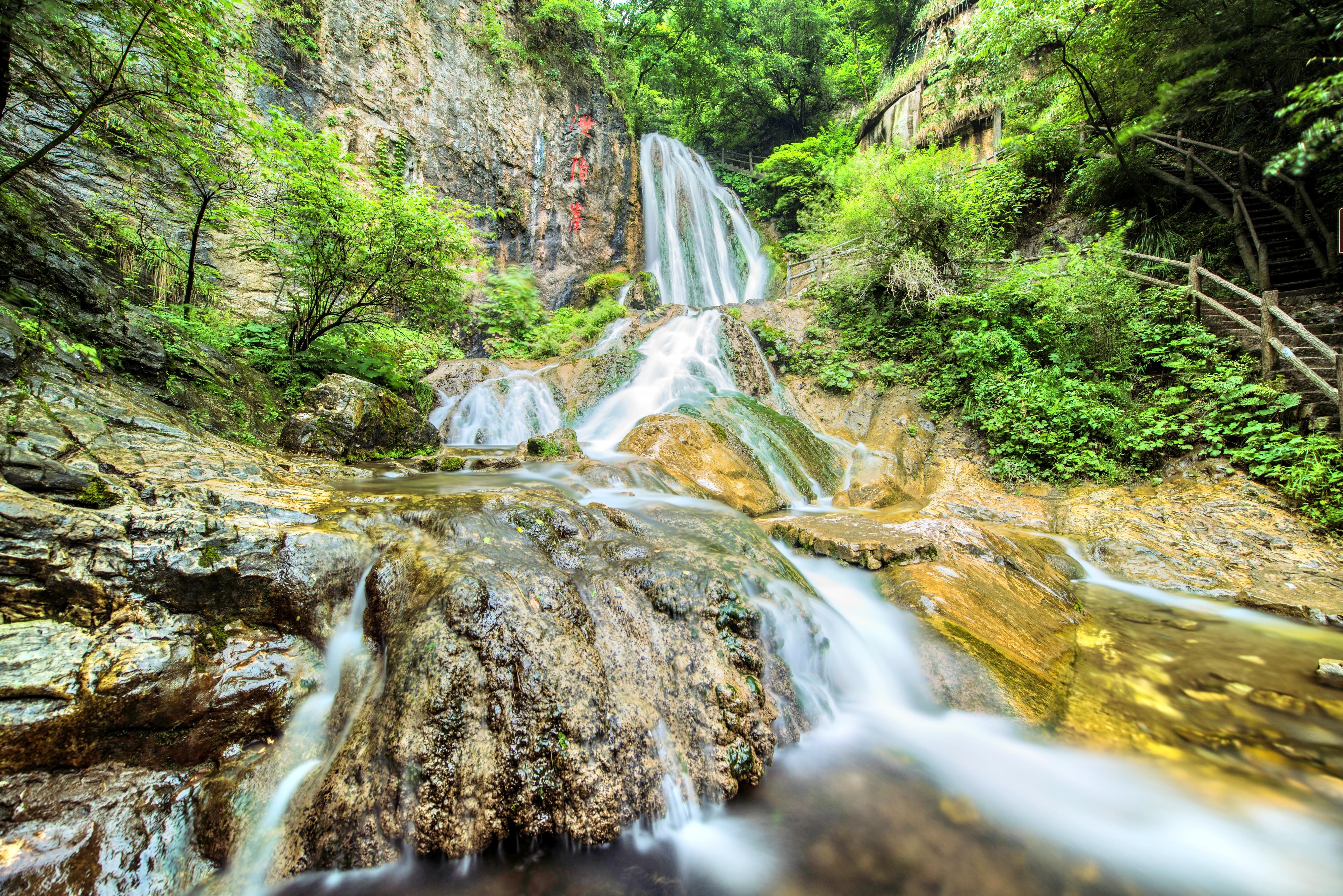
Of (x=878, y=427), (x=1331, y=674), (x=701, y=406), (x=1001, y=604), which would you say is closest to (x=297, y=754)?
(x=1001, y=604)

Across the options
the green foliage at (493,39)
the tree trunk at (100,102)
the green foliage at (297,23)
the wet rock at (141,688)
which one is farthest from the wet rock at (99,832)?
the green foliage at (493,39)

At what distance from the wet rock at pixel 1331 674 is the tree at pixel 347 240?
8.86 metres

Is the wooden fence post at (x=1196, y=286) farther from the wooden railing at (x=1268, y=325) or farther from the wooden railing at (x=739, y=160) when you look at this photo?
the wooden railing at (x=739, y=160)

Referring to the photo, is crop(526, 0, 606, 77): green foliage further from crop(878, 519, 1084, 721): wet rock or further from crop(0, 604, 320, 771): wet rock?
crop(0, 604, 320, 771): wet rock

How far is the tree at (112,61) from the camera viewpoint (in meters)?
3.11

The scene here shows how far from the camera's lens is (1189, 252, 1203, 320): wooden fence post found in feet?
23.7

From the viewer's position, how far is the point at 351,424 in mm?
5816

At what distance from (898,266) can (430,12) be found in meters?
14.9

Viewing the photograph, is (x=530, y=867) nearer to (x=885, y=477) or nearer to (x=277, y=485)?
(x=277, y=485)

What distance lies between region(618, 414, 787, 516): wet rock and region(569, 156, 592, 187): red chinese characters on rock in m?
12.7

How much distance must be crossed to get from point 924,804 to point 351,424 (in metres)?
6.76

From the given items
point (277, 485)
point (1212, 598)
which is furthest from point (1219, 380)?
point (277, 485)

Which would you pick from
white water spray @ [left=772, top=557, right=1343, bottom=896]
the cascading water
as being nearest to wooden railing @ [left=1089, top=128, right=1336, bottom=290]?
the cascading water

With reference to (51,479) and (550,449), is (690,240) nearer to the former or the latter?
(550,449)
